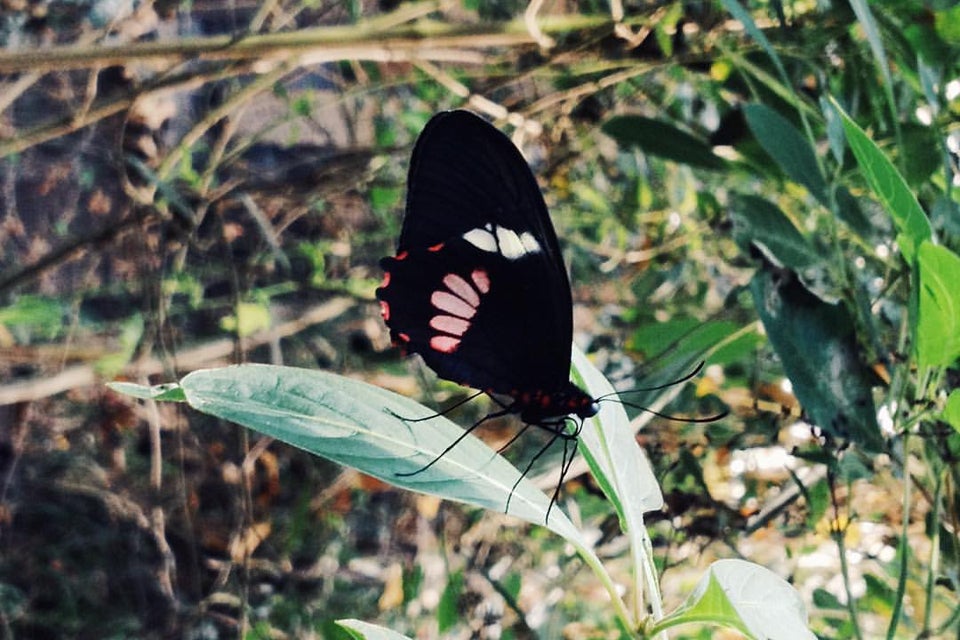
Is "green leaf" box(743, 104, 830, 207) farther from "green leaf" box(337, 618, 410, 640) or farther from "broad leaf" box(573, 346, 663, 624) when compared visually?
"green leaf" box(337, 618, 410, 640)

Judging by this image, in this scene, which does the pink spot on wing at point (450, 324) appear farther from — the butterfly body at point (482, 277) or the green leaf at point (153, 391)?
the green leaf at point (153, 391)

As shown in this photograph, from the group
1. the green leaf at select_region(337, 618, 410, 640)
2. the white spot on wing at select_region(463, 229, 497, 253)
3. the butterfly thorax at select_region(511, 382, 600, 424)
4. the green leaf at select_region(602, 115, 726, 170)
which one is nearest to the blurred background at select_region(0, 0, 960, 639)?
the green leaf at select_region(602, 115, 726, 170)

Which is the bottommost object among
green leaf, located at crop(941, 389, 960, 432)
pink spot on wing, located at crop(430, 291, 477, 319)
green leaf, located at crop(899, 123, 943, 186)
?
green leaf, located at crop(941, 389, 960, 432)

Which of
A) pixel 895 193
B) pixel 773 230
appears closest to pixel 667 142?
pixel 773 230

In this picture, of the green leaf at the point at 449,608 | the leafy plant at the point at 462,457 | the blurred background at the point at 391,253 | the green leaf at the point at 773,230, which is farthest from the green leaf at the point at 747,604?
the green leaf at the point at 449,608

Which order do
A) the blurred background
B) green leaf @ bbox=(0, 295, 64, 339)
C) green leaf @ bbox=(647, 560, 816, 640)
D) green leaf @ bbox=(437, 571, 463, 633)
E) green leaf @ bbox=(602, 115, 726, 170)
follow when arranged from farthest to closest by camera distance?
green leaf @ bbox=(0, 295, 64, 339)
green leaf @ bbox=(437, 571, 463, 633)
green leaf @ bbox=(602, 115, 726, 170)
the blurred background
green leaf @ bbox=(647, 560, 816, 640)

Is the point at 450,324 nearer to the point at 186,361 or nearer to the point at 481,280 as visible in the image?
the point at 481,280

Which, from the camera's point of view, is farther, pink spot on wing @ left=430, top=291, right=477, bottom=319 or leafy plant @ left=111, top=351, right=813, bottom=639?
pink spot on wing @ left=430, top=291, right=477, bottom=319

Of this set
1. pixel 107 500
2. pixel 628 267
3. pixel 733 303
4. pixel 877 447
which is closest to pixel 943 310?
pixel 877 447
